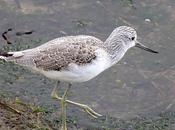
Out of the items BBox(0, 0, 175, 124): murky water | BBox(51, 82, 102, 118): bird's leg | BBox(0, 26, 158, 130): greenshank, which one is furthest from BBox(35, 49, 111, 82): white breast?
BBox(0, 0, 175, 124): murky water

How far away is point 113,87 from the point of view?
7.31 metres

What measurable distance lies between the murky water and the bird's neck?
814 mm

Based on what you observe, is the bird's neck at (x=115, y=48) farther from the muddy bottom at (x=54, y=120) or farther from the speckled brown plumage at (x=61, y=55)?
the muddy bottom at (x=54, y=120)

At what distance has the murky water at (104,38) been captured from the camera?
706 cm

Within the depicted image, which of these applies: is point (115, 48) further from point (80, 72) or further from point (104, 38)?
point (104, 38)

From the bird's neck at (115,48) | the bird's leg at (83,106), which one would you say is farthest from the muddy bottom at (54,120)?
the bird's neck at (115,48)

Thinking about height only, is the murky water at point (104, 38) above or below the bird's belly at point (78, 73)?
below

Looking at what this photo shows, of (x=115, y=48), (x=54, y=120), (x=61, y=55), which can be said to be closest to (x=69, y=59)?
(x=61, y=55)

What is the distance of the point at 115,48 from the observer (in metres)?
6.41

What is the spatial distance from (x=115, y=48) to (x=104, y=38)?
59.2 inches

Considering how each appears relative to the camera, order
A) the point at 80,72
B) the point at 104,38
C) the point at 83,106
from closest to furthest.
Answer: the point at 80,72 < the point at 83,106 < the point at 104,38

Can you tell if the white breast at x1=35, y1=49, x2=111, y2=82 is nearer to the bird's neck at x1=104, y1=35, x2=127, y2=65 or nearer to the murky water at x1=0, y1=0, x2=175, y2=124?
the bird's neck at x1=104, y1=35, x2=127, y2=65

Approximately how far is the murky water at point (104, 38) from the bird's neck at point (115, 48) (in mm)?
814

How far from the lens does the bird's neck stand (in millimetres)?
6359
